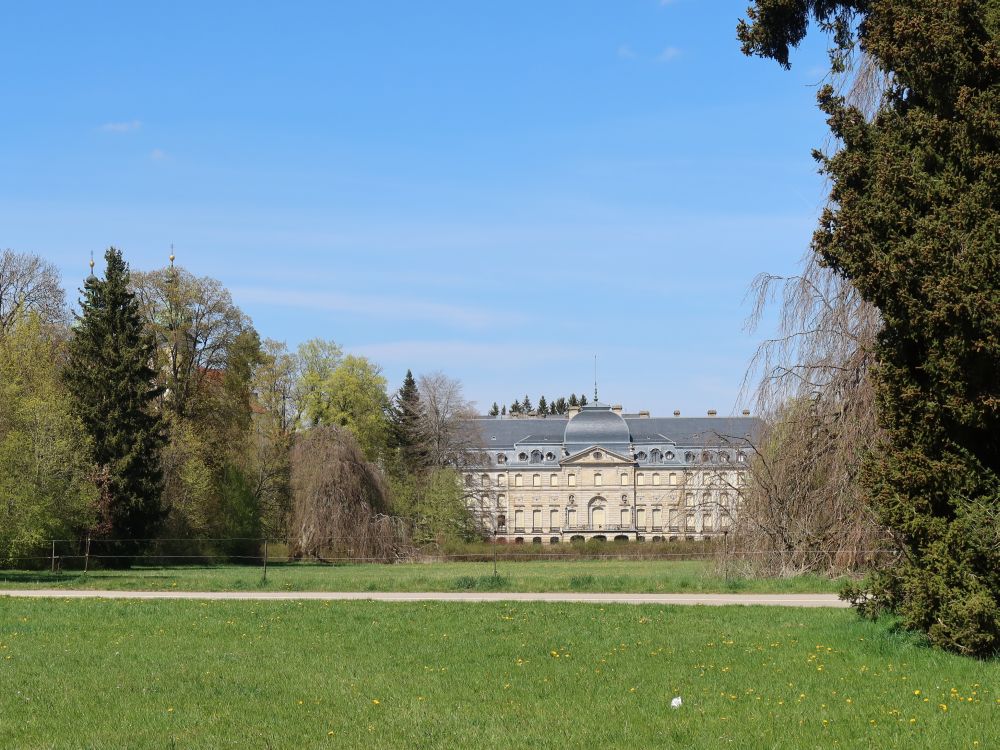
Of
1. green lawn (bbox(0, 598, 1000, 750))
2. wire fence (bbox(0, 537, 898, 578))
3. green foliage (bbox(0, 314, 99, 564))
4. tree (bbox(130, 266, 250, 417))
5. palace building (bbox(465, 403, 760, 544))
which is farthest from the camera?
palace building (bbox(465, 403, 760, 544))

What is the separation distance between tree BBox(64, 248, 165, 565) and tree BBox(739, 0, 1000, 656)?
116 ft

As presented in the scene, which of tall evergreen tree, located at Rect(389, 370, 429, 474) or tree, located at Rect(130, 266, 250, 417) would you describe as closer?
tree, located at Rect(130, 266, 250, 417)

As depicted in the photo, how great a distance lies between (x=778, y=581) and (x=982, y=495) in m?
11.5

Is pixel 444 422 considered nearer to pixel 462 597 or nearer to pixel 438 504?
pixel 438 504

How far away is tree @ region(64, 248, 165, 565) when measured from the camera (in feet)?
137

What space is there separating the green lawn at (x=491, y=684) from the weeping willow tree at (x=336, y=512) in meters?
33.2

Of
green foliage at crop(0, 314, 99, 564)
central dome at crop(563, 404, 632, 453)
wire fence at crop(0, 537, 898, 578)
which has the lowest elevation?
wire fence at crop(0, 537, 898, 578)

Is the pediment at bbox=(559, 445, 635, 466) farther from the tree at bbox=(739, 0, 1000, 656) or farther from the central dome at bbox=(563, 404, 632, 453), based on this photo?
the tree at bbox=(739, 0, 1000, 656)

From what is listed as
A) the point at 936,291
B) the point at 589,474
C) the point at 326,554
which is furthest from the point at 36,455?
the point at 589,474

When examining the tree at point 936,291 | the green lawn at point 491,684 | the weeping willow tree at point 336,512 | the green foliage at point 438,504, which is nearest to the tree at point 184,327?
the weeping willow tree at point 336,512

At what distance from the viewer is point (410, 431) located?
222ft

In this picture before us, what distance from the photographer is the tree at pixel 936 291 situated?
10.0 m

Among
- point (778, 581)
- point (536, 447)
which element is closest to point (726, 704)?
point (778, 581)

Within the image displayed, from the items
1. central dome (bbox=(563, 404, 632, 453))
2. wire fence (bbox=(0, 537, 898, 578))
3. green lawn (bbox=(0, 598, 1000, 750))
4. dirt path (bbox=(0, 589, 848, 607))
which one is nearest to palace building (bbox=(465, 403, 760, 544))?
central dome (bbox=(563, 404, 632, 453))
